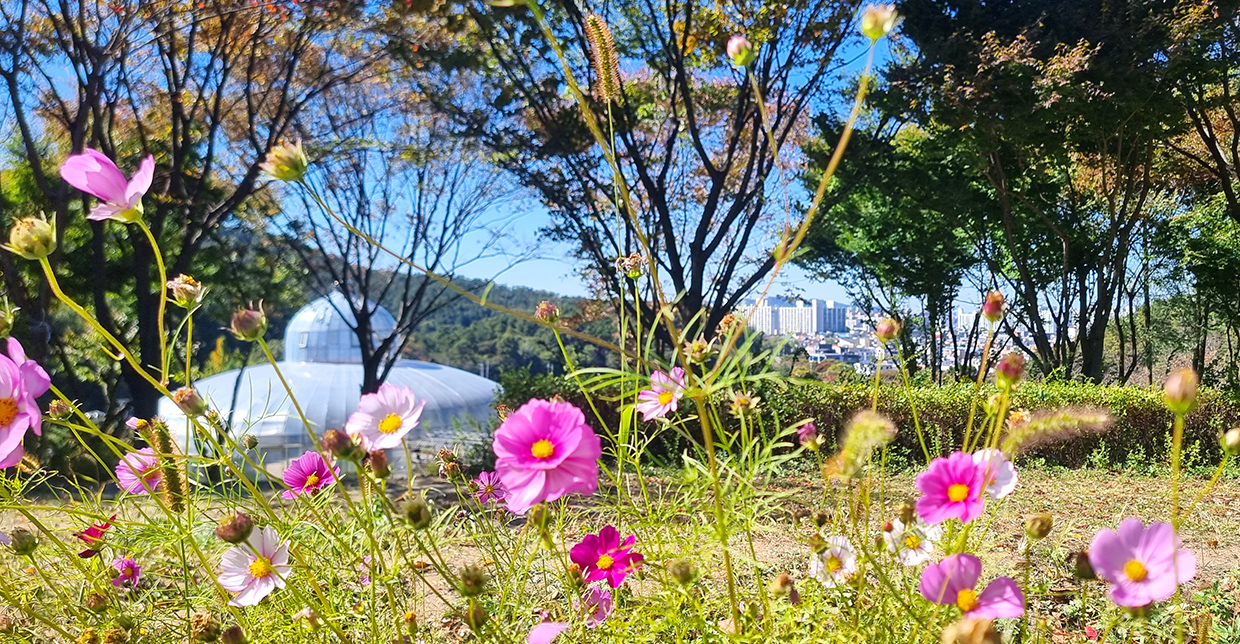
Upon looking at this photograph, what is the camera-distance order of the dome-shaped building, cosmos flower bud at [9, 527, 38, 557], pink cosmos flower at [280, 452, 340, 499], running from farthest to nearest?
the dome-shaped building < pink cosmos flower at [280, 452, 340, 499] < cosmos flower bud at [9, 527, 38, 557]

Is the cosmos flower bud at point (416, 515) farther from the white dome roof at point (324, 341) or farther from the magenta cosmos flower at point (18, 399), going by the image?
the white dome roof at point (324, 341)

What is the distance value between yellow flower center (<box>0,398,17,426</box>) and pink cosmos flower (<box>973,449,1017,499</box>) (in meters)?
0.85

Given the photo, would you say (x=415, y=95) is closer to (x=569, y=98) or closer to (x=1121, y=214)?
(x=569, y=98)

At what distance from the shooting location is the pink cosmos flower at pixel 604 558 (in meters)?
0.82

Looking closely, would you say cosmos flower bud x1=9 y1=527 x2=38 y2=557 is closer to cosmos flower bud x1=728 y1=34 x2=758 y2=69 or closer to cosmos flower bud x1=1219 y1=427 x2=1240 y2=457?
cosmos flower bud x1=728 y1=34 x2=758 y2=69

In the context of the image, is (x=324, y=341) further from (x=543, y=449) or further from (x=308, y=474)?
(x=543, y=449)

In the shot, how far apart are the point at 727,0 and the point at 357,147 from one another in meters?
3.76

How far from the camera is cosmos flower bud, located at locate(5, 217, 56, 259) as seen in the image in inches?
26.0

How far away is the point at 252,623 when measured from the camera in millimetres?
924

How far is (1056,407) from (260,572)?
609 cm

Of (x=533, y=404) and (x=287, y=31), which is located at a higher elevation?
(x=287, y=31)

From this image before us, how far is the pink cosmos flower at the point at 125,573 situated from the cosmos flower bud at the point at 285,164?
742 mm

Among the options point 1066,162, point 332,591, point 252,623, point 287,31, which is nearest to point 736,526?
point 332,591

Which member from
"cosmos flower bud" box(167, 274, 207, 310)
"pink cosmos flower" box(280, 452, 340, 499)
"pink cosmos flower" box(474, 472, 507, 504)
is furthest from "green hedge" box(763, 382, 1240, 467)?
"cosmos flower bud" box(167, 274, 207, 310)
